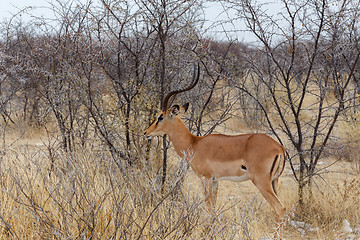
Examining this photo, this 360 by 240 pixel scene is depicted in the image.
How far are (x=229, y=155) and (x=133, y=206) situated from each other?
1648 millimetres

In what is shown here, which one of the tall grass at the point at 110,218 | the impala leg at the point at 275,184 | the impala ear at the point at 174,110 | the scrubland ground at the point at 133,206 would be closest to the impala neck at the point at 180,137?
the impala ear at the point at 174,110

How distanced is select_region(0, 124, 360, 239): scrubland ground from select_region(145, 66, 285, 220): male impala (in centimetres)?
28

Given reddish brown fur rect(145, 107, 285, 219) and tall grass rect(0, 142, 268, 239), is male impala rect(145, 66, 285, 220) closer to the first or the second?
reddish brown fur rect(145, 107, 285, 219)

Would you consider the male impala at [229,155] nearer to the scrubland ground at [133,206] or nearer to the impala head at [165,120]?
the impala head at [165,120]

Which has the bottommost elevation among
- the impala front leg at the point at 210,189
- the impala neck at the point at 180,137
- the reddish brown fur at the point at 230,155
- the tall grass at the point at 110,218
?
the tall grass at the point at 110,218

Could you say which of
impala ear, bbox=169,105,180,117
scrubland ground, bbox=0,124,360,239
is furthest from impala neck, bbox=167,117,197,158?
scrubland ground, bbox=0,124,360,239

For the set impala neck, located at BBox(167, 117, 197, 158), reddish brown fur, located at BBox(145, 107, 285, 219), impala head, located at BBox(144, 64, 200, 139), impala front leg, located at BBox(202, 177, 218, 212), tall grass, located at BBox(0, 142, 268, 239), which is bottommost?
tall grass, located at BBox(0, 142, 268, 239)

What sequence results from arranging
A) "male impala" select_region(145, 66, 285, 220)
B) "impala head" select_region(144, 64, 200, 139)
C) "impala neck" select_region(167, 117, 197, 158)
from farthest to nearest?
"impala neck" select_region(167, 117, 197, 158) → "impala head" select_region(144, 64, 200, 139) → "male impala" select_region(145, 66, 285, 220)

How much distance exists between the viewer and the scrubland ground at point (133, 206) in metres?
2.85

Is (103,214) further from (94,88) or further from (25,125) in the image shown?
(25,125)

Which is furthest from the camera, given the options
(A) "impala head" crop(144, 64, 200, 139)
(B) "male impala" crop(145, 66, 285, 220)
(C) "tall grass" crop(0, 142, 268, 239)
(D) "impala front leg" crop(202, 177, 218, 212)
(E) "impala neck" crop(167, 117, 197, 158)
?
(E) "impala neck" crop(167, 117, 197, 158)

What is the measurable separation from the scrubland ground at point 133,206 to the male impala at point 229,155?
28 centimetres

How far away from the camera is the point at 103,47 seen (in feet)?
15.9

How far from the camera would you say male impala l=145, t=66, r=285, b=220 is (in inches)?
158
